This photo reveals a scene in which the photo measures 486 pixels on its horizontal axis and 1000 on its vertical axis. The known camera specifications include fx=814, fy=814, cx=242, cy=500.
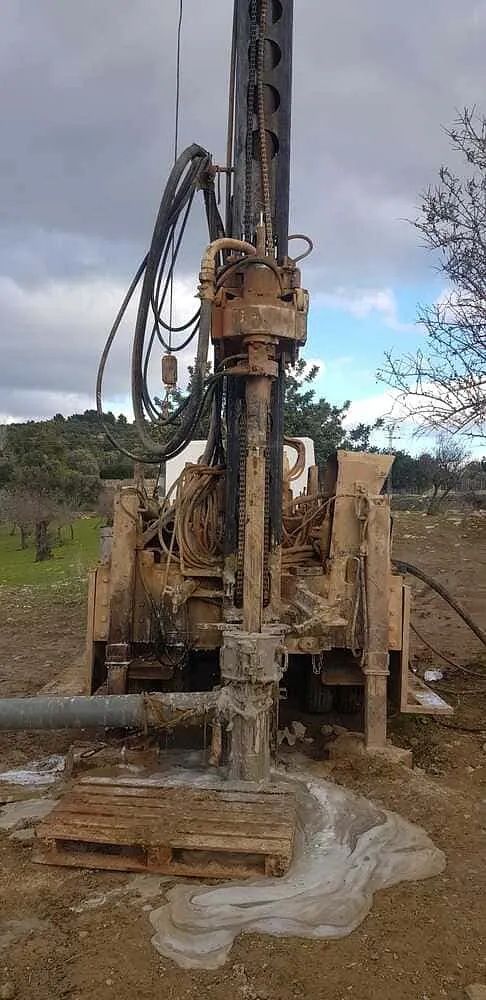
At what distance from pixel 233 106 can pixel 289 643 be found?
3.66 meters

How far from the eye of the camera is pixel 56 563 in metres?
20.0

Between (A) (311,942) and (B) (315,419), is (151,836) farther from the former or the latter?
(B) (315,419)

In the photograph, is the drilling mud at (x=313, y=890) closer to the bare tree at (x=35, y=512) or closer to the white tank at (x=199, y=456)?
the white tank at (x=199, y=456)

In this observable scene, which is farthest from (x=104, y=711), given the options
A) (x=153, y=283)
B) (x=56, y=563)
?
(x=56, y=563)

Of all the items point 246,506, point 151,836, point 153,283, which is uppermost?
point 153,283

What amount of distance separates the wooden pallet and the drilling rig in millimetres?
523

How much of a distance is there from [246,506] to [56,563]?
635 inches

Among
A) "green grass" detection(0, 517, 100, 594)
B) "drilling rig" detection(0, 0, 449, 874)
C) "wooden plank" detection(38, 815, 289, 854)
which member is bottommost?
"wooden plank" detection(38, 815, 289, 854)

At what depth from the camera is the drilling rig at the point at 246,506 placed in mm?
4730

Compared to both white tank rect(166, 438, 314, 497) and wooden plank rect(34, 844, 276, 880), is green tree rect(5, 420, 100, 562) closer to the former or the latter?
white tank rect(166, 438, 314, 497)

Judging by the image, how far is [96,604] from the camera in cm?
534

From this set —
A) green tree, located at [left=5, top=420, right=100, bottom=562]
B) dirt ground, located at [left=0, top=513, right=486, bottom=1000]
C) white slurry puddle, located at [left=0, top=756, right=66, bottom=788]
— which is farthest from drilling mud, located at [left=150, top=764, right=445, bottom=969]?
green tree, located at [left=5, top=420, right=100, bottom=562]

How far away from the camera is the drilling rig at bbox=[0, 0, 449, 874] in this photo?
186 inches

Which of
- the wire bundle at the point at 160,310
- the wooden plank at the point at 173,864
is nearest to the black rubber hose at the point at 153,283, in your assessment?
the wire bundle at the point at 160,310
